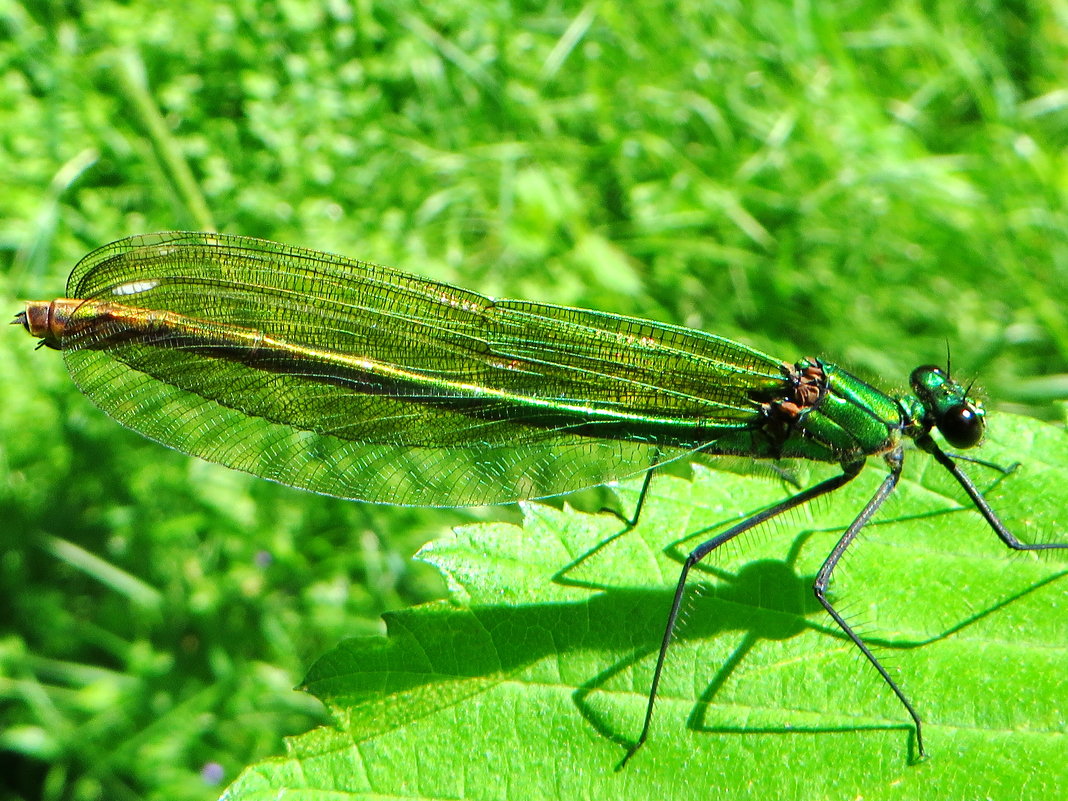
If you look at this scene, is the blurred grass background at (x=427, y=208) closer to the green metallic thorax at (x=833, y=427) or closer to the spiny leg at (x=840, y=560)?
the green metallic thorax at (x=833, y=427)

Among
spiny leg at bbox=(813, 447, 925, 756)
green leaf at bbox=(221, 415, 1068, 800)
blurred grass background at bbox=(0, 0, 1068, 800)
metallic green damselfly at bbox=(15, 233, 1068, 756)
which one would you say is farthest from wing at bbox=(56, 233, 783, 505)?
blurred grass background at bbox=(0, 0, 1068, 800)

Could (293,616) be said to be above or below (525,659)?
above

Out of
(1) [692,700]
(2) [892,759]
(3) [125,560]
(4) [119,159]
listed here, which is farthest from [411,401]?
(4) [119,159]

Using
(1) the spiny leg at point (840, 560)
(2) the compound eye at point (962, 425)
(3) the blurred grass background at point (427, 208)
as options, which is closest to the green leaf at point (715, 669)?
(1) the spiny leg at point (840, 560)

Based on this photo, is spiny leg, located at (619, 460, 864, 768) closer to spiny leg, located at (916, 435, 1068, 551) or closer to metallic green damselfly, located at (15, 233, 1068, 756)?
metallic green damselfly, located at (15, 233, 1068, 756)

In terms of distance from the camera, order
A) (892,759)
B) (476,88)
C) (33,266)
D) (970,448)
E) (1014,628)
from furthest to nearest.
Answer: (476,88), (33,266), (970,448), (1014,628), (892,759)

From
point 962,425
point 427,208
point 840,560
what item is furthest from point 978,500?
point 427,208

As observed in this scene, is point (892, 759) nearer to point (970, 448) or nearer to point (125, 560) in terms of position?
point (970, 448)
